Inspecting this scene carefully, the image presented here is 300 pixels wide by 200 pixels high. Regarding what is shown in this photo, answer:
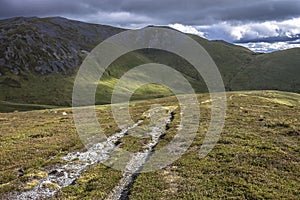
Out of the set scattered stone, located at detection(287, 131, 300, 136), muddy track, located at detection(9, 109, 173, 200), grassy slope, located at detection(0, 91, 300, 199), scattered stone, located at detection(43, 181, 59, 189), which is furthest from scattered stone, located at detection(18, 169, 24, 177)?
scattered stone, located at detection(287, 131, 300, 136)

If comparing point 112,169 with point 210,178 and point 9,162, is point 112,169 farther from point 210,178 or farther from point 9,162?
point 9,162

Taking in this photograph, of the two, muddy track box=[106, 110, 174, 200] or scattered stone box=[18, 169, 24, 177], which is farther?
scattered stone box=[18, 169, 24, 177]

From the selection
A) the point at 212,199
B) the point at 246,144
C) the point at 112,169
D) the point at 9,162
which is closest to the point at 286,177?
the point at 212,199

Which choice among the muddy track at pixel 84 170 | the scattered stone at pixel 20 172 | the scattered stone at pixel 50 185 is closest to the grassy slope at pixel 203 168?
the scattered stone at pixel 20 172

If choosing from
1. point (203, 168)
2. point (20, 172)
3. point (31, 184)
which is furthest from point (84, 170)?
point (203, 168)

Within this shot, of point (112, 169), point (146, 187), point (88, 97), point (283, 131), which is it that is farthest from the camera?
point (88, 97)

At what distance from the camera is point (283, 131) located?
1547 inches

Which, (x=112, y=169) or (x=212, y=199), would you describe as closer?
(x=212, y=199)

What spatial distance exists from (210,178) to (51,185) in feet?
42.6

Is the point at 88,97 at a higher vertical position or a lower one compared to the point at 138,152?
lower

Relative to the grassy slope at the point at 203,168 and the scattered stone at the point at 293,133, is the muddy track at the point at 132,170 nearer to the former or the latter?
the grassy slope at the point at 203,168

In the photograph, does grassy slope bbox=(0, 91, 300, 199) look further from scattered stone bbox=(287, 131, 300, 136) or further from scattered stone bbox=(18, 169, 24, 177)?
scattered stone bbox=(18, 169, 24, 177)

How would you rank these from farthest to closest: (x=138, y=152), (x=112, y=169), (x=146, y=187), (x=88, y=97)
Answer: (x=88, y=97) → (x=138, y=152) → (x=112, y=169) → (x=146, y=187)

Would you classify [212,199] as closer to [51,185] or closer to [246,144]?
[51,185]
